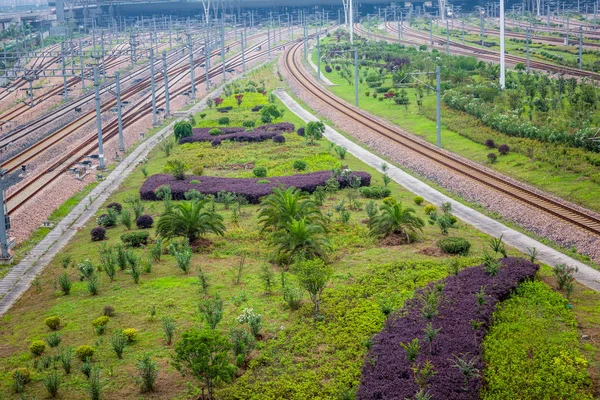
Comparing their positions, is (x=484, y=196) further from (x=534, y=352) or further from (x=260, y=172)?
(x=534, y=352)

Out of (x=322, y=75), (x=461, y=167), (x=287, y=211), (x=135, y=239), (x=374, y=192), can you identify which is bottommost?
(x=322, y=75)

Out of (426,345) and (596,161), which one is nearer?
(426,345)

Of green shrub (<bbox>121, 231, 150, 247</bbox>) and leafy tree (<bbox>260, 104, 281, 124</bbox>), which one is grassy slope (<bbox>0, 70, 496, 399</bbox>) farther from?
leafy tree (<bbox>260, 104, 281, 124</bbox>)

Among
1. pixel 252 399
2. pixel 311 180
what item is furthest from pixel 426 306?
pixel 311 180

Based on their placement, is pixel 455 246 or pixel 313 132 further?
pixel 313 132

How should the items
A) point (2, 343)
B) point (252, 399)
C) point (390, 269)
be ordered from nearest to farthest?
point (252, 399), point (2, 343), point (390, 269)

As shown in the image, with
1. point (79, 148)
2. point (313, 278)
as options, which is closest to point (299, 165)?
point (79, 148)

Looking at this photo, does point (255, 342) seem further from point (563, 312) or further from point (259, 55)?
point (259, 55)
